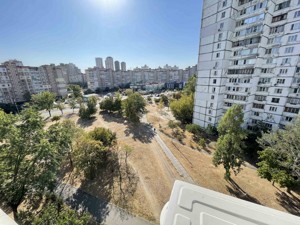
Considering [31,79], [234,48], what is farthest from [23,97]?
[234,48]

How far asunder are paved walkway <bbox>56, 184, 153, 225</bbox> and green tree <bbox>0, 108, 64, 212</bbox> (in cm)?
450

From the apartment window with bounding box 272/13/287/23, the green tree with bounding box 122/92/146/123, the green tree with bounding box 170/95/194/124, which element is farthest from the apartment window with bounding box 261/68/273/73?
the green tree with bounding box 122/92/146/123

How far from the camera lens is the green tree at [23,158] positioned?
10.4 meters

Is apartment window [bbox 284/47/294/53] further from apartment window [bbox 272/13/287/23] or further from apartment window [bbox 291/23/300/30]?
apartment window [bbox 272/13/287/23]

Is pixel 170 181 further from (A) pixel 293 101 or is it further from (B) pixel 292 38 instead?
(B) pixel 292 38

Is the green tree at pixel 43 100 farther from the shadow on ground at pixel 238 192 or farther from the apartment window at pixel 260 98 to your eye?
the apartment window at pixel 260 98

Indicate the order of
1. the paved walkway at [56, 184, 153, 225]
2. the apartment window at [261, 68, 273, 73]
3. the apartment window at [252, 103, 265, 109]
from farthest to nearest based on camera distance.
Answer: the apartment window at [252, 103, 265, 109] < the apartment window at [261, 68, 273, 73] < the paved walkway at [56, 184, 153, 225]

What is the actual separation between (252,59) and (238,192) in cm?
2100

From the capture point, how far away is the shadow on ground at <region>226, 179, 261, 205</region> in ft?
48.6

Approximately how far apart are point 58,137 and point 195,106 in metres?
27.0

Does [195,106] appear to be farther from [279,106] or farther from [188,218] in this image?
A: [188,218]

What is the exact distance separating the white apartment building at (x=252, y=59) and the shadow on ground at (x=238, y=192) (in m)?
14.8

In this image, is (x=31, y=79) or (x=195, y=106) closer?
(x=195, y=106)

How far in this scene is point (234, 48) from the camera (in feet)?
84.7
